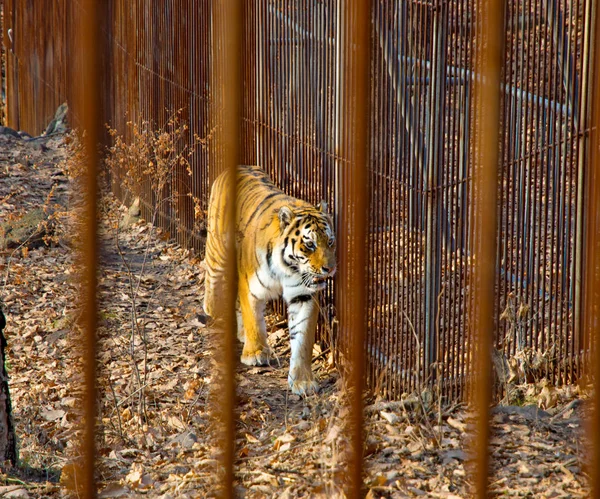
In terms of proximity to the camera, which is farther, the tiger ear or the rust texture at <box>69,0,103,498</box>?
the tiger ear

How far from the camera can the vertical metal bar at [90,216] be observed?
152 cm

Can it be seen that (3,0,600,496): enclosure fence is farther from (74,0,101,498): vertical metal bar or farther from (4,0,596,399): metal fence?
(74,0,101,498): vertical metal bar

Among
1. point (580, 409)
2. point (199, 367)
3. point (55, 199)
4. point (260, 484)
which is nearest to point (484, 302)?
point (260, 484)

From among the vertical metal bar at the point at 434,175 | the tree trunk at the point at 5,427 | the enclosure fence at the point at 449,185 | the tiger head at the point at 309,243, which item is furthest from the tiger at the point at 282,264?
the tree trunk at the point at 5,427

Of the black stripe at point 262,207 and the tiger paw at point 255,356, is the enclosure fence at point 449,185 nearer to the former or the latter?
the black stripe at point 262,207

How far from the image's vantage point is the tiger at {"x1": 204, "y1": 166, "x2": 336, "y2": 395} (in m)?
6.48

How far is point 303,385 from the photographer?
6.34 meters

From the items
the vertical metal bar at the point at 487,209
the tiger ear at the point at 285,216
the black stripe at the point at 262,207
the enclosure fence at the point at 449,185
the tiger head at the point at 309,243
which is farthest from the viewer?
the black stripe at the point at 262,207

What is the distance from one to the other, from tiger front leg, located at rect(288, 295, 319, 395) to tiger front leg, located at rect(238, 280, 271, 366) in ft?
0.99

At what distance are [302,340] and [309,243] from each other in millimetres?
680

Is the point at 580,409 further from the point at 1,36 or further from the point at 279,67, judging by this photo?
the point at 1,36

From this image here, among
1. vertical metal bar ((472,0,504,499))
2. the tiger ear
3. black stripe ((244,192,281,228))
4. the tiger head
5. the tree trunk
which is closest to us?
vertical metal bar ((472,0,504,499))

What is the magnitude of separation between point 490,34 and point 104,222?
28.6ft

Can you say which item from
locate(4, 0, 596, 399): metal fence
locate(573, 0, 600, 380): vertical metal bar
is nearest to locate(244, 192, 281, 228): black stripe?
locate(4, 0, 596, 399): metal fence
